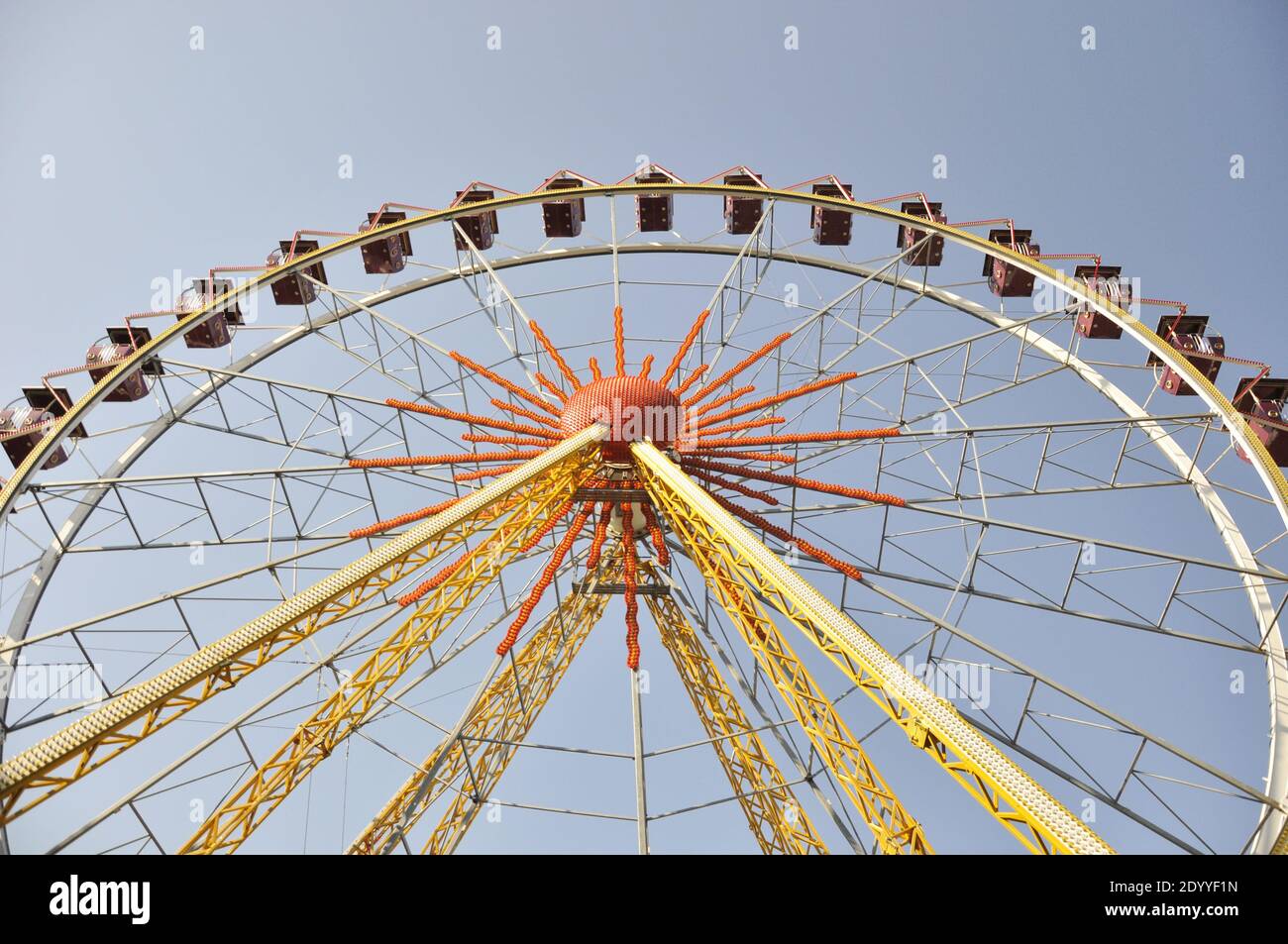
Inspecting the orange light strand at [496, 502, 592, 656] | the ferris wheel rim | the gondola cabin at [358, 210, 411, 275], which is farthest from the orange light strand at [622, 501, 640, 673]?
the gondola cabin at [358, 210, 411, 275]

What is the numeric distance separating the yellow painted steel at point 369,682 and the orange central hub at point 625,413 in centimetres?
180

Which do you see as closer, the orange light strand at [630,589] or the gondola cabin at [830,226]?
the orange light strand at [630,589]

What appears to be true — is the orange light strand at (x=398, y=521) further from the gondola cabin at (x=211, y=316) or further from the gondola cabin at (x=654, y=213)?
the gondola cabin at (x=654, y=213)

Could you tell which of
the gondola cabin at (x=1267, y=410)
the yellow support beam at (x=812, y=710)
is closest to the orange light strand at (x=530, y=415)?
the yellow support beam at (x=812, y=710)

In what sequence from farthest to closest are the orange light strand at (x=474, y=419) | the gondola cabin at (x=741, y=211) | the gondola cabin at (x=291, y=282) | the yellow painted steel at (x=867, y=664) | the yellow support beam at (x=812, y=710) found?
1. the gondola cabin at (x=741, y=211)
2. the gondola cabin at (x=291, y=282)
3. the orange light strand at (x=474, y=419)
4. the yellow support beam at (x=812, y=710)
5. the yellow painted steel at (x=867, y=664)

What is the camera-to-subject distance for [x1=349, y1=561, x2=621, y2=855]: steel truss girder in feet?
59.7

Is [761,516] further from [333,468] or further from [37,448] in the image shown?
[37,448]

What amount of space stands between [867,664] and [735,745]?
952 centimetres

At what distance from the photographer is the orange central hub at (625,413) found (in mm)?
18625

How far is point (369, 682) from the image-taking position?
14.2 meters

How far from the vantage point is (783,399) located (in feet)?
68.6

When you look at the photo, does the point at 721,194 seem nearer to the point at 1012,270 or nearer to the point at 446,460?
the point at 1012,270

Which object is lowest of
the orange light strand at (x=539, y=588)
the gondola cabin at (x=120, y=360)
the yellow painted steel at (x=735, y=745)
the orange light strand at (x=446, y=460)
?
the yellow painted steel at (x=735, y=745)
